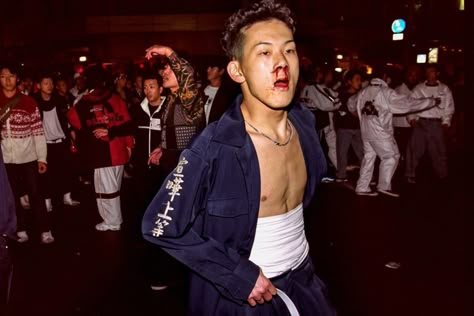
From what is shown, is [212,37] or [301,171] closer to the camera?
[301,171]

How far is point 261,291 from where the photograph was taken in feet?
7.31

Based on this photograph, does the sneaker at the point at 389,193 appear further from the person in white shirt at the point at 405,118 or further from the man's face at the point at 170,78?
the man's face at the point at 170,78

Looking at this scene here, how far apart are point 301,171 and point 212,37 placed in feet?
99.4

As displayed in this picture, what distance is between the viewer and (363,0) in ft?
133

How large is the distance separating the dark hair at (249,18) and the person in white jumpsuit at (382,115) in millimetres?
6510

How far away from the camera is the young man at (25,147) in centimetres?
611

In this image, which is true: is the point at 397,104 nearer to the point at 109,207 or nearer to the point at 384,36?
the point at 109,207

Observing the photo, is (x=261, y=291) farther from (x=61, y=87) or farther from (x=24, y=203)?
(x=61, y=87)

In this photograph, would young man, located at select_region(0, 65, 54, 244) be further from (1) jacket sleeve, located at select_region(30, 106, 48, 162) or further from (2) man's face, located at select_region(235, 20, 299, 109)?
(2) man's face, located at select_region(235, 20, 299, 109)

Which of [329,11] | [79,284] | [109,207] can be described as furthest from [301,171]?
[329,11]

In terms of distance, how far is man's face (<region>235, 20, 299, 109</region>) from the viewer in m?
2.38

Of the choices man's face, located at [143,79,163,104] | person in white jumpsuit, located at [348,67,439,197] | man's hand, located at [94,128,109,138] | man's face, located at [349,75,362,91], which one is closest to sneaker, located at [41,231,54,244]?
man's hand, located at [94,128,109,138]

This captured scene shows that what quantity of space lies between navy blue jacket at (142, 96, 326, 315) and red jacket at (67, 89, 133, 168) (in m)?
4.32

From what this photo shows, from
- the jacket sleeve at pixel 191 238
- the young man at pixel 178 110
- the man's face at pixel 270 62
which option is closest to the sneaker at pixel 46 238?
the young man at pixel 178 110
